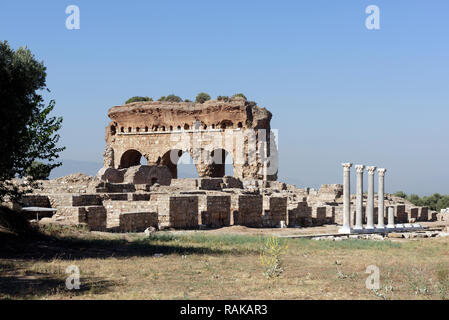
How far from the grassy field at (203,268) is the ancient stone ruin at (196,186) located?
2.38m

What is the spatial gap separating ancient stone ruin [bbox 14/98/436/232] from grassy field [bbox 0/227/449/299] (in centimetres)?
238

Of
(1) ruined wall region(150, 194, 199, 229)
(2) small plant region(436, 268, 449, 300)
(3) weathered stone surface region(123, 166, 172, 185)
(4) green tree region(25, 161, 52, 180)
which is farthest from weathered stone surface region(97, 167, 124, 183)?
(2) small plant region(436, 268, 449, 300)

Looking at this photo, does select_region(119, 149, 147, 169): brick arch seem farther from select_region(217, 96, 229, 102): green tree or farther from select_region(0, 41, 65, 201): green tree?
select_region(0, 41, 65, 201): green tree

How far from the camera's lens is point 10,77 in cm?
1328

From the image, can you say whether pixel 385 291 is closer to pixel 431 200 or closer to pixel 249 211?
pixel 249 211

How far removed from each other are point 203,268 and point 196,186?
16.6 meters

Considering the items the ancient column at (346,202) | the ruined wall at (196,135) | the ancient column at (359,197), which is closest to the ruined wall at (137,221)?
the ancient column at (346,202)

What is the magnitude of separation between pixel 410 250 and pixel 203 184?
47.0ft

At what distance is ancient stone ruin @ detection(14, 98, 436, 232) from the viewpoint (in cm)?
1958

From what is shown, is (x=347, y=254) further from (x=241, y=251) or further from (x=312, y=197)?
(x=312, y=197)

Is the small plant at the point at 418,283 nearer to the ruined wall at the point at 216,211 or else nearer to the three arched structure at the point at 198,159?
the ruined wall at the point at 216,211

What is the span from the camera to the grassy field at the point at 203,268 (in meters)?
9.23

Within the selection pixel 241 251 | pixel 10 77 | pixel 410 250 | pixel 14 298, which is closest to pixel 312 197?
pixel 410 250

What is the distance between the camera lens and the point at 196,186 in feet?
93.5
